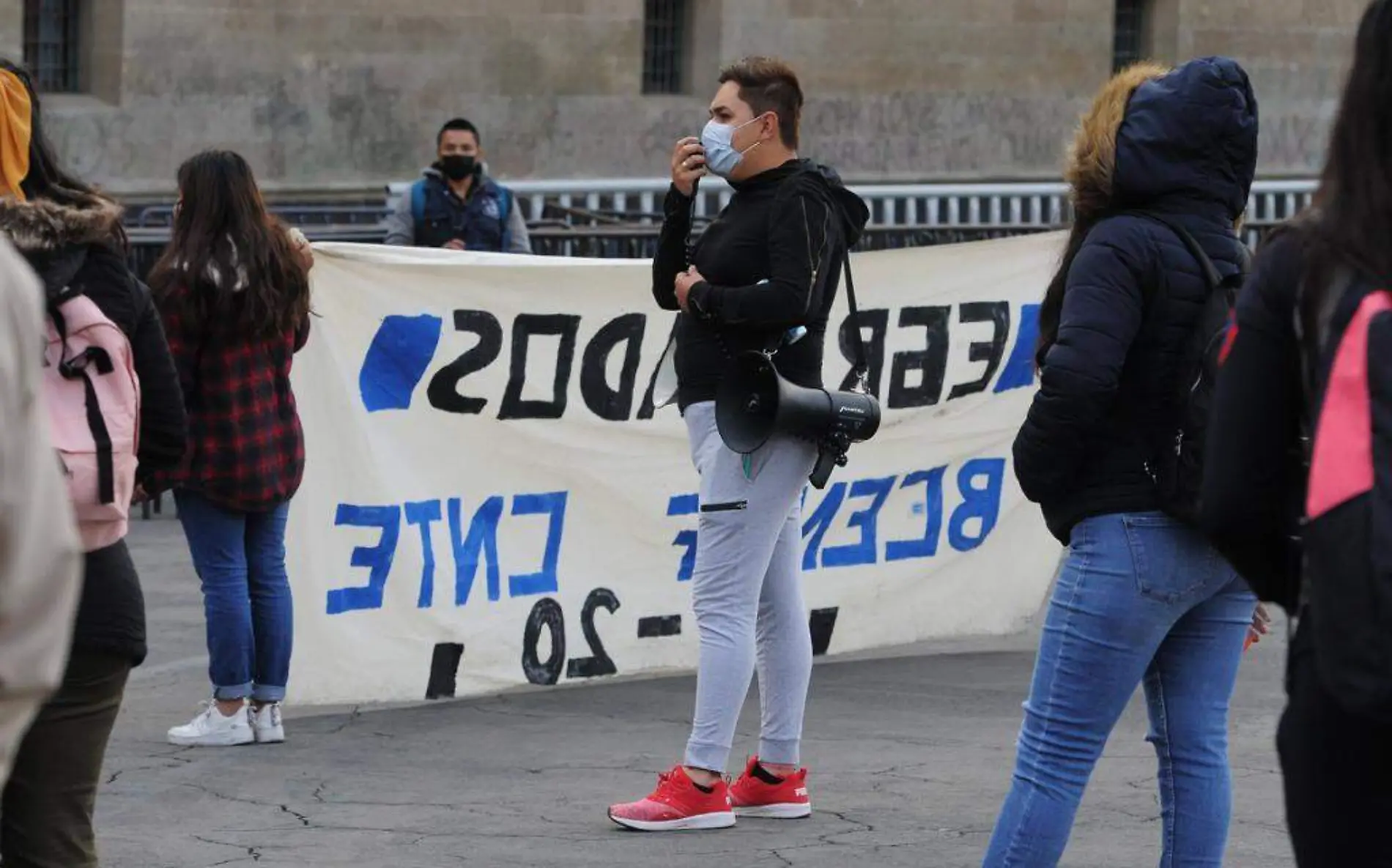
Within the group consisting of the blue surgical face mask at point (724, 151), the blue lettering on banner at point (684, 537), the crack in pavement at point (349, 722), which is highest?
the blue surgical face mask at point (724, 151)

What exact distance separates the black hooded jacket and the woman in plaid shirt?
1.31 metres

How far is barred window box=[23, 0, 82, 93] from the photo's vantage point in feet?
77.0

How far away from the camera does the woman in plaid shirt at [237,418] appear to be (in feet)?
23.2

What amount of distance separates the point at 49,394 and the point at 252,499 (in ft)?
9.40

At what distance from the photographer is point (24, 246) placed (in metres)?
4.39

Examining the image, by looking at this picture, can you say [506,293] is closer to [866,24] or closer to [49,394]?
[49,394]

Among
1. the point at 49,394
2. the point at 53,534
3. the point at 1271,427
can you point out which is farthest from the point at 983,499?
Result: the point at 53,534

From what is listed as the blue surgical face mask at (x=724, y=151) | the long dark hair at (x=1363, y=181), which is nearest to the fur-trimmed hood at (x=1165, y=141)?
the blue surgical face mask at (x=724, y=151)

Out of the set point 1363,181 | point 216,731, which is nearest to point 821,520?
point 216,731

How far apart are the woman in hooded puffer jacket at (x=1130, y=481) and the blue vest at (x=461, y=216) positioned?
7124mm

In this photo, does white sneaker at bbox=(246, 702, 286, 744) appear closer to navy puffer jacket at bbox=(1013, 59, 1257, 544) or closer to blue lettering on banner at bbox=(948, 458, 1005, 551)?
blue lettering on banner at bbox=(948, 458, 1005, 551)

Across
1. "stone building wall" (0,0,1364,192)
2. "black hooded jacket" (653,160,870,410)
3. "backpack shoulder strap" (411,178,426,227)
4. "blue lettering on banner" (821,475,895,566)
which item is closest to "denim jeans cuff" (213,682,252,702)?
"black hooded jacket" (653,160,870,410)

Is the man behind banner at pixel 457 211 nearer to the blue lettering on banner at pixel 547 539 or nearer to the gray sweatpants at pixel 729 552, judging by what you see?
the blue lettering on banner at pixel 547 539

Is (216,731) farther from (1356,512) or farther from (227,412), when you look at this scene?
(1356,512)
